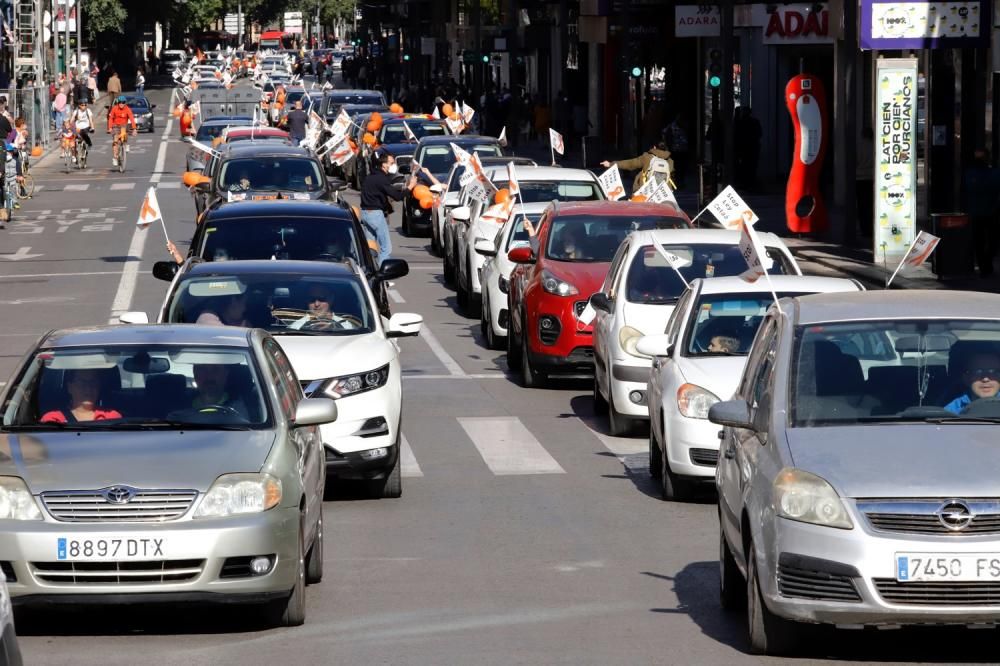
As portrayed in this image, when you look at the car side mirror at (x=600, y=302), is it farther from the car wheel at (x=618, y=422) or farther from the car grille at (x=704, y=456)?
the car grille at (x=704, y=456)

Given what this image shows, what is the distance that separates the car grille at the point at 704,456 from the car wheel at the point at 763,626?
4337mm

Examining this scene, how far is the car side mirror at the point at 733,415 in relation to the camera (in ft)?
28.9

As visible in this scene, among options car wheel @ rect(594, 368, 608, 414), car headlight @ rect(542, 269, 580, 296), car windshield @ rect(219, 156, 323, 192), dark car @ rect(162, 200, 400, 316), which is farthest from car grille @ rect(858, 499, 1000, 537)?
car windshield @ rect(219, 156, 323, 192)

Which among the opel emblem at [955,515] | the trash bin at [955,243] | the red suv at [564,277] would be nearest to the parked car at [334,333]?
the red suv at [564,277]

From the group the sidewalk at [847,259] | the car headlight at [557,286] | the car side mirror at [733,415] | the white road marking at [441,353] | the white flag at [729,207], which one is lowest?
the white road marking at [441,353]

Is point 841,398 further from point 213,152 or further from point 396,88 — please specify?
point 396,88

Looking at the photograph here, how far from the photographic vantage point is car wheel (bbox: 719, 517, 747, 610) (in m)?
9.48

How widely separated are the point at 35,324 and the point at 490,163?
31.8 ft

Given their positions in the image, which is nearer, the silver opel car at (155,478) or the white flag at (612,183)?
the silver opel car at (155,478)

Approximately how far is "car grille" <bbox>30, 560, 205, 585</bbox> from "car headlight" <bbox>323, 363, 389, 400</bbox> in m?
4.12

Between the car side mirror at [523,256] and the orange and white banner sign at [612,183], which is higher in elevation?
the orange and white banner sign at [612,183]

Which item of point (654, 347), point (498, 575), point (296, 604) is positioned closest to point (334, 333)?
point (654, 347)

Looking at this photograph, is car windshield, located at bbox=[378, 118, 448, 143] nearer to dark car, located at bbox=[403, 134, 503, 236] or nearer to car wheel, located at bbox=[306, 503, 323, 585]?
dark car, located at bbox=[403, 134, 503, 236]

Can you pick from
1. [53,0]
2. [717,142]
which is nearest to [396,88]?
[53,0]
